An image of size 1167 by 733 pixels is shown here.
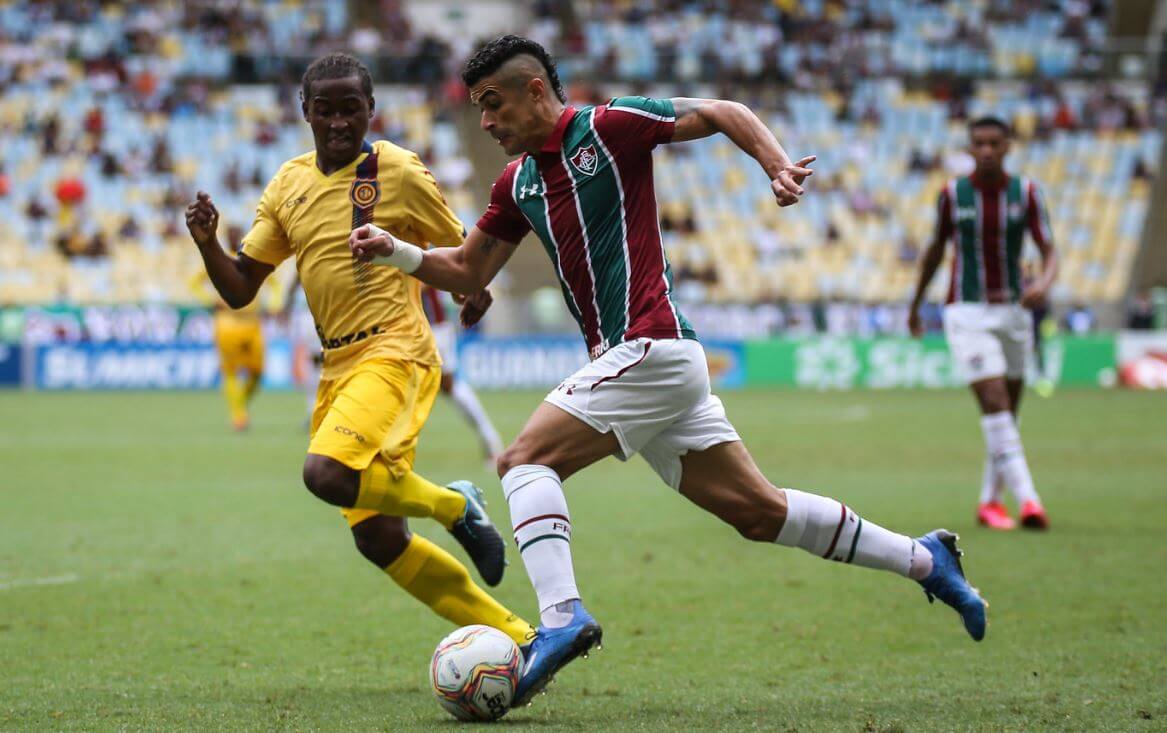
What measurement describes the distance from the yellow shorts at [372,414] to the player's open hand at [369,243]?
26.6 inches

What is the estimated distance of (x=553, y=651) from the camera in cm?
445

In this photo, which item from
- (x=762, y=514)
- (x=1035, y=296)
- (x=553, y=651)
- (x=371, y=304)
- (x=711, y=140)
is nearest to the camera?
(x=553, y=651)

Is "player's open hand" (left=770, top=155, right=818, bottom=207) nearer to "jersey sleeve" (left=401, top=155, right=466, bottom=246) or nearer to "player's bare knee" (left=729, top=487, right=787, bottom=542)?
"player's bare knee" (left=729, top=487, right=787, bottom=542)

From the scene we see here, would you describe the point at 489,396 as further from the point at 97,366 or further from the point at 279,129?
the point at 279,129

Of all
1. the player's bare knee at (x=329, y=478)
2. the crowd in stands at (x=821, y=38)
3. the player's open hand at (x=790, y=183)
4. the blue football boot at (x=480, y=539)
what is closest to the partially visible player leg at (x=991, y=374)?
the blue football boot at (x=480, y=539)

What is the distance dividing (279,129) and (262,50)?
10.8 feet

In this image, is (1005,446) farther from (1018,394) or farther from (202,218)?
(202,218)

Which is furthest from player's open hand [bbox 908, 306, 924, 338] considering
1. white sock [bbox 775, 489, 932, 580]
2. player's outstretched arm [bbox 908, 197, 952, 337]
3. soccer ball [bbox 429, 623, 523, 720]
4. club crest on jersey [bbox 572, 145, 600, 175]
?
soccer ball [bbox 429, 623, 523, 720]

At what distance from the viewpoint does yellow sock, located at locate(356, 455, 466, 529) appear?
5336mm

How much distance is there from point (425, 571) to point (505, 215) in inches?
55.1

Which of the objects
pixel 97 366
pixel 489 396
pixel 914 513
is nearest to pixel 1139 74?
pixel 489 396

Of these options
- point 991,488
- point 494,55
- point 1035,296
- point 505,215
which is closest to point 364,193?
point 505,215

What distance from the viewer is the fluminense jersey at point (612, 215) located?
485cm

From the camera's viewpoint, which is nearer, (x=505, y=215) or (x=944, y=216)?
(x=505, y=215)
